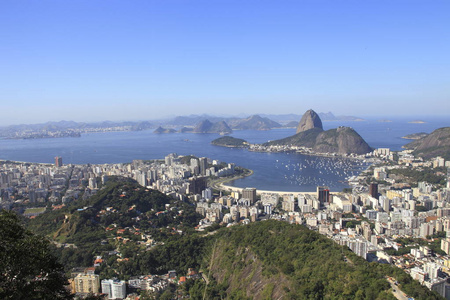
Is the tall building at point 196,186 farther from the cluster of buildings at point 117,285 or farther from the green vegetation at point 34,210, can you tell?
the cluster of buildings at point 117,285

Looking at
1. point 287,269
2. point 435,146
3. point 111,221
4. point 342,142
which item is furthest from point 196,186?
point 435,146

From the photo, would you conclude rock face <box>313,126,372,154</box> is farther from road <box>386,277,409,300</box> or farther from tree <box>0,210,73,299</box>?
tree <box>0,210,73,299</box>

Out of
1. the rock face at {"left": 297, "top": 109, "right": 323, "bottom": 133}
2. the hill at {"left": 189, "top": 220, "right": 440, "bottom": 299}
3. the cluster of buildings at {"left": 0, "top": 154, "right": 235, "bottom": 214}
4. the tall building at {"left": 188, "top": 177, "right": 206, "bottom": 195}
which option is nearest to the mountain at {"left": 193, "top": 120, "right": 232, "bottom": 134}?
the rock face at {"left": 297, "top": 109, "right": 323, "bottom": 133}

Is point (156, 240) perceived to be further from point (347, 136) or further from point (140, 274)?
point (347, 136)

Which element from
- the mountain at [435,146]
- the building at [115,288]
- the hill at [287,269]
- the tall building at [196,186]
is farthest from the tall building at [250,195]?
the mountain at [435,146]

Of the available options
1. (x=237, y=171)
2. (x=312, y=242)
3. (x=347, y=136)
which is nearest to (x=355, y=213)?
(x=312, y=242)
